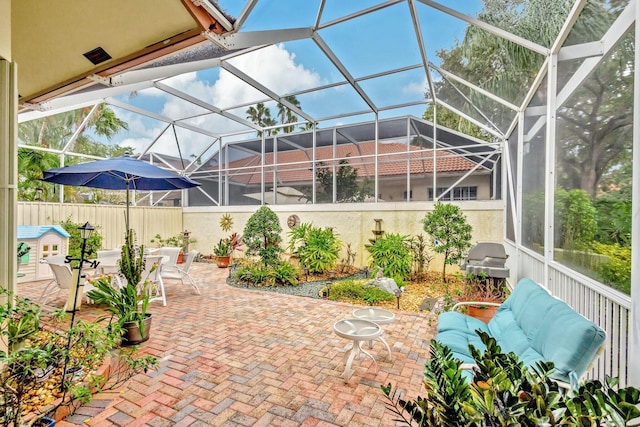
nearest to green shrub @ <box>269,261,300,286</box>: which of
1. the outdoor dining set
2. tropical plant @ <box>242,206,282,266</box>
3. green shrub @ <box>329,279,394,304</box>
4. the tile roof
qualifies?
tropical plant @ <box>242,206,282,266</box>

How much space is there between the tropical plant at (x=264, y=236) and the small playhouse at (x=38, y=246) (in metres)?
4.65

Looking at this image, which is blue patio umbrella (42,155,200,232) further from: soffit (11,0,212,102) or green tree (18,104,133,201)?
soffit (11,0,212,102)

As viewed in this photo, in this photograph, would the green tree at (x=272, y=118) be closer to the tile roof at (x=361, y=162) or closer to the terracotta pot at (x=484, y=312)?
the tile roof at (x=361, y=162)

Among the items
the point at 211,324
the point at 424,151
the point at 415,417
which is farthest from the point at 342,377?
the point at 424,151

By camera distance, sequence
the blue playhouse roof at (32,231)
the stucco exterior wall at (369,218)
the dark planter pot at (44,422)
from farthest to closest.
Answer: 1. the stucco exterior wall at (369,218)
2. the blue playhouse roof at (32,231)
3. the dark planter pot at (44,422)

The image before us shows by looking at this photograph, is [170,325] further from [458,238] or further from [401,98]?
[401,98]

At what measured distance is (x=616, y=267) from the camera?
6.81 ft

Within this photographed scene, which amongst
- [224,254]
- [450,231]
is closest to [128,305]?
[224,254]

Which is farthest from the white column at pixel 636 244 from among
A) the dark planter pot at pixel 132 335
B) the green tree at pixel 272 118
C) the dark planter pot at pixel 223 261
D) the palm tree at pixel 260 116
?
the dark planter pot at pixel 223 261

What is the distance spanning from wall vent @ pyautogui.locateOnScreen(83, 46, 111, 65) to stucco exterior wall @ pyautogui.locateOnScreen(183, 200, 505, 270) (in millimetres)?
6903

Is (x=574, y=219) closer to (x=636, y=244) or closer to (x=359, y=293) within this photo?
(x=636, y=244)

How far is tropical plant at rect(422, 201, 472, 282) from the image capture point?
6891 millimetres

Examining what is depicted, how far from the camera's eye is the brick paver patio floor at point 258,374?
240 cm

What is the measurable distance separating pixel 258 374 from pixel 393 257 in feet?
16.0
